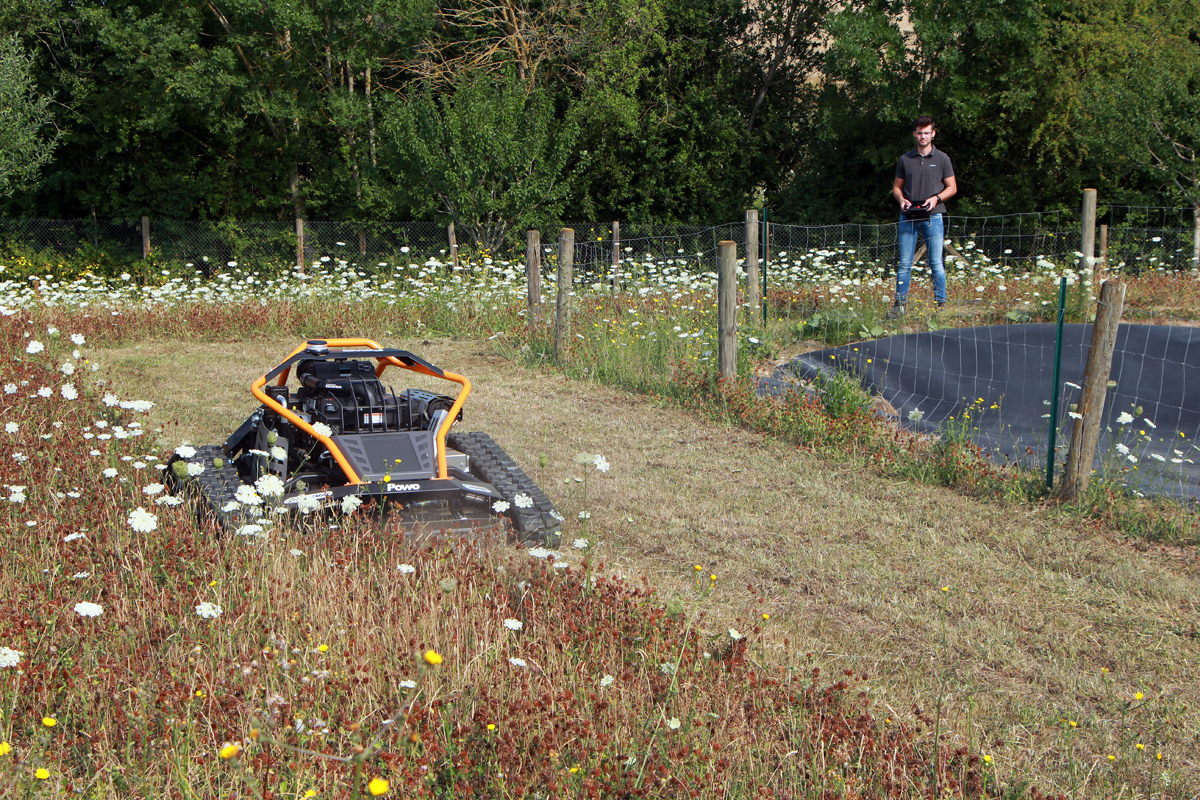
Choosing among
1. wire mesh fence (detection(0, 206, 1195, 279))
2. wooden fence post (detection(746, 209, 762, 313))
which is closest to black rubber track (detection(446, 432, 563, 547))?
wooden fence post (detection(746, 209, 762, 313))

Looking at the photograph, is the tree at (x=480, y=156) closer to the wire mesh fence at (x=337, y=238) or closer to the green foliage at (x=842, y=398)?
the wire mesh fence at (x=337, y=238)

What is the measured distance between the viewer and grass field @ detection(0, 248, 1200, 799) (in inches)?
111

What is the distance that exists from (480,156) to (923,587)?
15671 millimetres

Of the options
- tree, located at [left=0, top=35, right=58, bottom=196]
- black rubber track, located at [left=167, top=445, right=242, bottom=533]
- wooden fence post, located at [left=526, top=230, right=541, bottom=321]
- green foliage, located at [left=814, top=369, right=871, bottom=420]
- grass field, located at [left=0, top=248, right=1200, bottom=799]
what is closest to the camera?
grass field, located at [left=0, top=248, right=1200, bottom=799]

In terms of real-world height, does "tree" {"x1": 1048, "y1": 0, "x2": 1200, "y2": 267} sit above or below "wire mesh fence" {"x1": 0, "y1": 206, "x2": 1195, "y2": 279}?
above

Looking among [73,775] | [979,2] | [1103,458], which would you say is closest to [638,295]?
[1103,458]

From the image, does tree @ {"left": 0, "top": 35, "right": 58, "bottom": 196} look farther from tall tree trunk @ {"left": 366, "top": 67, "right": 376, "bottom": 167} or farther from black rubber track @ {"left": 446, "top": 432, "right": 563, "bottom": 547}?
black rubber track @ {"left": 446, "top": 432, "right": 563, "bottom": 547}

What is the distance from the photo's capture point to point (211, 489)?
197 inches

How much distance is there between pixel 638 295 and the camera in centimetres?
1127

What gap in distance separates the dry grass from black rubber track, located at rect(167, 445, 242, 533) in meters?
1.66

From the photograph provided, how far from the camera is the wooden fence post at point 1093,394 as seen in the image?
5.32 meters

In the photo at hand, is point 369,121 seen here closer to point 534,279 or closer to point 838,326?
point 534,279

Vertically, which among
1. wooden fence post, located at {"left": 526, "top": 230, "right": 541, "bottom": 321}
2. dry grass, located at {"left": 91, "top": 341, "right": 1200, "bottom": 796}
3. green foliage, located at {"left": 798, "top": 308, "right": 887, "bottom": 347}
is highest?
wooden fence post, located at {"left": 526, "top": 230, "right": 541, "bottom": 321}

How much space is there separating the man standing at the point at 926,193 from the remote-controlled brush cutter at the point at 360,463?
20.3 ft
